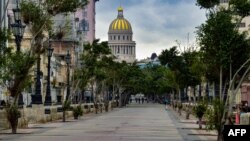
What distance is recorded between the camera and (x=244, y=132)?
11.4 meters

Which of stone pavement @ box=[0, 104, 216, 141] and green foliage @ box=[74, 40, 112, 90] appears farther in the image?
green foliage @ box=[74, 40, 112, 90]

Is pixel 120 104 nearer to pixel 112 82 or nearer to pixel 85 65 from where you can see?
pixel 112 82

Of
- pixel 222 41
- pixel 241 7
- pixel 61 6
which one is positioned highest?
pixel 61 6

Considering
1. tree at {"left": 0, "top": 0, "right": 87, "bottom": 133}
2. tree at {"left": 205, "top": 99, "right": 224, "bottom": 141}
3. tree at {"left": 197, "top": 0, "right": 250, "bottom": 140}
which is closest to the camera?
tree at {"left": 205, "top": 99, "right": 224, "bottom": 141}

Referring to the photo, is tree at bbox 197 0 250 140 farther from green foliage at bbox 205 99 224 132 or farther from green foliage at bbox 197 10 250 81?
green foliage at bbox 205 99 224 132

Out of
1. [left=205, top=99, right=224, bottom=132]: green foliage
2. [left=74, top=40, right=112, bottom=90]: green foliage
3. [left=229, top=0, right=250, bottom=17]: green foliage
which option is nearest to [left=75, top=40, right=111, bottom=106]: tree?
[left=74, top=40, right=112, bottom=90]: green foliage

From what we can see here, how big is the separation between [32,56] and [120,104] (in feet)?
289

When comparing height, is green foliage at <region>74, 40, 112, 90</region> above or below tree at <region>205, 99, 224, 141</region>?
above

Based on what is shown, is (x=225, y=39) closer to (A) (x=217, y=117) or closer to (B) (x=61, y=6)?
(A) (x=217, y=117)

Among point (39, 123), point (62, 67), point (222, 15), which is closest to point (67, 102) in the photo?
point (39, 123)

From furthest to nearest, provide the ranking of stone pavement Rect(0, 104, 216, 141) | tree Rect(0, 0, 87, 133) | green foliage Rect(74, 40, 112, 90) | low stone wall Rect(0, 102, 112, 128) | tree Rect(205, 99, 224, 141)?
green foliage Rect(74, 40, 112, 90), low stone wall Rect(0, 102, 112, 128), tree Rect(0, 0, 87, 133), stone pavement Rect(0, 104, 216, 141), tree Rect(205, 99, 224, 141)

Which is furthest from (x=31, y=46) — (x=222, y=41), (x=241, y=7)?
(x=241, y=7)

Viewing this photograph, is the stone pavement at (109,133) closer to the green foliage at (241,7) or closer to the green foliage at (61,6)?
the green foliage at (241,7)

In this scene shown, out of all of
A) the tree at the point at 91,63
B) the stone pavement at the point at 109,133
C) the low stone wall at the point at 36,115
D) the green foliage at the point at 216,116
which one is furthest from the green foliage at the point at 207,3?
the tree at the point at 91,63
